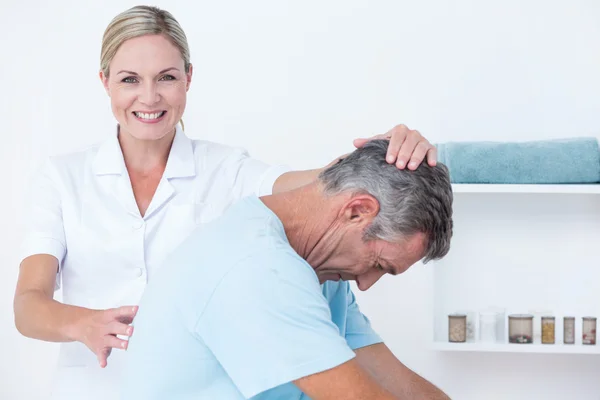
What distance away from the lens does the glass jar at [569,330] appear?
2398 millimetres

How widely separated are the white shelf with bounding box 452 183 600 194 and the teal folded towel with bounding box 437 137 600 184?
2 cm

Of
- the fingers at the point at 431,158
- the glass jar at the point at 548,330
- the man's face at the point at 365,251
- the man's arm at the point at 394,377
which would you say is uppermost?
the fingers at the point at 431,158

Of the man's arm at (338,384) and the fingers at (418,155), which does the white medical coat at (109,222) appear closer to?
the fingers at (418,155)

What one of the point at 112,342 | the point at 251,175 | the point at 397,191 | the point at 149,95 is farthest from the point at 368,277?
the point at 149,95

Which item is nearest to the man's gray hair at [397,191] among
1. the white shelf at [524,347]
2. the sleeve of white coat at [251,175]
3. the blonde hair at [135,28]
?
the sleeve of white coat at [251,175]

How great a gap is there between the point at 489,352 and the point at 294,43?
1.18m

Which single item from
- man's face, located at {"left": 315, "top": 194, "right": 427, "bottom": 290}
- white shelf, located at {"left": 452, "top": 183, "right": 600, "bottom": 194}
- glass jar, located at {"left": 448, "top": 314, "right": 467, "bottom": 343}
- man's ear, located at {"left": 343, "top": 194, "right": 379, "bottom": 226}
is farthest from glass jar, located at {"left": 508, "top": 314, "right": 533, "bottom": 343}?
man's ear, located at {"left": 343, "top": 194, "right": 379, "bottom": 226}

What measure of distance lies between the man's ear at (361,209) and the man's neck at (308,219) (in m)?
0.02

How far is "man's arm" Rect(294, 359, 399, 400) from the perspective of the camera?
1.02m

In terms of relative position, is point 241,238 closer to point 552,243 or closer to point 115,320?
point 115,320

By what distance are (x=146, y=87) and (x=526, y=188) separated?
1176 millimetres

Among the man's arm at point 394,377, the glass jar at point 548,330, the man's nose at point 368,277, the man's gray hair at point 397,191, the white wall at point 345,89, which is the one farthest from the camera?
the white wall at point 345,89

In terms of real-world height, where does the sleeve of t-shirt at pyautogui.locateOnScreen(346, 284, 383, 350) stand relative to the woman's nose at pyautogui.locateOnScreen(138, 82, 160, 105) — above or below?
below

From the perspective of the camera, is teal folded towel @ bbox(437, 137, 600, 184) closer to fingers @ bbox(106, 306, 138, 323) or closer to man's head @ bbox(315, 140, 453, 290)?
man's head @ bbox(315, 140, 453, 290)
